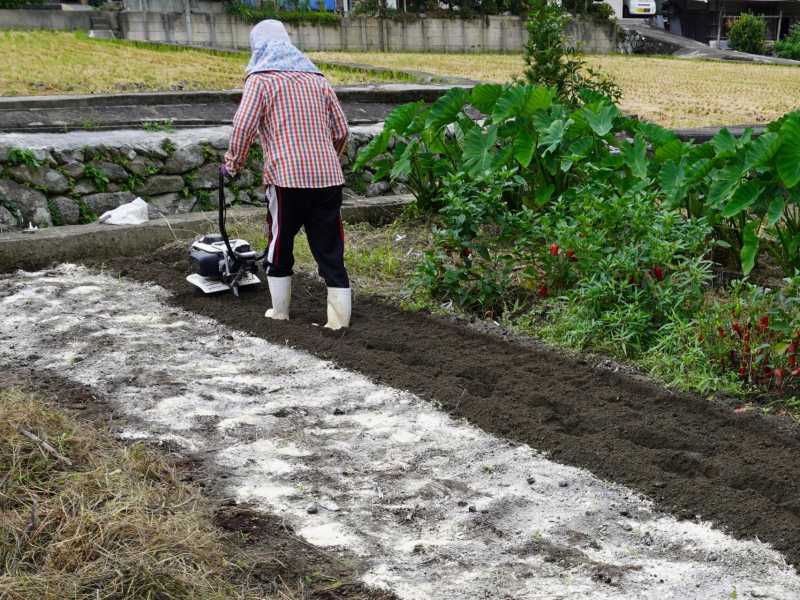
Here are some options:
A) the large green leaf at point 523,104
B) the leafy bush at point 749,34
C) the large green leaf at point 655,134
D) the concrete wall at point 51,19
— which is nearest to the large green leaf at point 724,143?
the large green leaf at point 655,134

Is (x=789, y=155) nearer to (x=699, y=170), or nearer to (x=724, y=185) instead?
(x=724, y=185)

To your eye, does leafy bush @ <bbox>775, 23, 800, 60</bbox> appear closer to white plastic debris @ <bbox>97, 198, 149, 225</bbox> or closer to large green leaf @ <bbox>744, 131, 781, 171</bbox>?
white plastic debris @ <bbox>97, 198, 149, 225</bbox>

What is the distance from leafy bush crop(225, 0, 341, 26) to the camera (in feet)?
93.1

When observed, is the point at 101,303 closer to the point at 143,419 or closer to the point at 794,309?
the point at 143,419

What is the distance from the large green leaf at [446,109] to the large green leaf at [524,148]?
74 cm

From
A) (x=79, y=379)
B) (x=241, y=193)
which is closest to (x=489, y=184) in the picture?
(x=79, y=379)

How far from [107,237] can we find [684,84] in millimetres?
15469

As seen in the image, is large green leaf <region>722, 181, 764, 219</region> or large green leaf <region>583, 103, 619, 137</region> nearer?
large green leaf <region>722, 181, 764, 219</region>

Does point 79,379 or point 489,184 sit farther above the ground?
point 489,184

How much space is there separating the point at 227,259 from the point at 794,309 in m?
3.54

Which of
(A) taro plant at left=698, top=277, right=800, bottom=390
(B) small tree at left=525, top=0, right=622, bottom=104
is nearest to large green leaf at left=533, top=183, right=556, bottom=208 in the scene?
(A) taro plant at left=698, top=277, right=800, bottom=390

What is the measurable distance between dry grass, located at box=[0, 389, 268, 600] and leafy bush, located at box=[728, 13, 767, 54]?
37.1 metres

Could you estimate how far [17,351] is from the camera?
225 inches

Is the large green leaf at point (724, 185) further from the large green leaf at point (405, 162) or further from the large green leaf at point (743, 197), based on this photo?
the large green leaf at point (405, 162)
